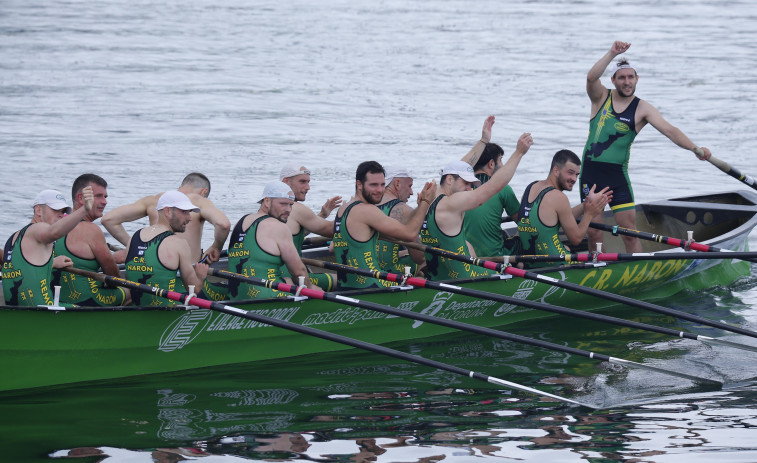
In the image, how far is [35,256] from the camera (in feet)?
36.8

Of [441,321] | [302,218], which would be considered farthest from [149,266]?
[441,321]

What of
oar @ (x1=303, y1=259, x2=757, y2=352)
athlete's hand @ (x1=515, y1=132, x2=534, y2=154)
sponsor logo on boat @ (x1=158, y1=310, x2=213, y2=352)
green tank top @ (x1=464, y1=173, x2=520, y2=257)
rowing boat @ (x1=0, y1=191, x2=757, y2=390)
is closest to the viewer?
rowing boat @ (x1=0, y1=191, x2=757, y2=390)

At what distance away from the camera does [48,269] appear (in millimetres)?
11352

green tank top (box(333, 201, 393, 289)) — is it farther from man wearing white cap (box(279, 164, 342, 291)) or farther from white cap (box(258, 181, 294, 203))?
white cap (box(258, 181, 294, 203))

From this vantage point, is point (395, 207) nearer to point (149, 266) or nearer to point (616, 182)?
point (149, 266)

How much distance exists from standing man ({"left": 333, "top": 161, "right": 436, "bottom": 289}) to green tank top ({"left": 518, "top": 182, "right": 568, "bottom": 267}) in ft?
4.84

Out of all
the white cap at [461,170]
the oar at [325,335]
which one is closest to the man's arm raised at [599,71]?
the white cap at [461,170]

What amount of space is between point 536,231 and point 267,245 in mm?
3533

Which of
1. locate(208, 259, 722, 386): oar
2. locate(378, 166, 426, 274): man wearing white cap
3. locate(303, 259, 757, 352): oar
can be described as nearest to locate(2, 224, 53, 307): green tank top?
locate(208, 259, 722, 386): oar

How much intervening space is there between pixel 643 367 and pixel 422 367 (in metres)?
2.45

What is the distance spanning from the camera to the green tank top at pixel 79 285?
12039 millimetres

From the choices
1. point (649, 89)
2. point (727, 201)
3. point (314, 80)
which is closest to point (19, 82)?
point (314, 80)

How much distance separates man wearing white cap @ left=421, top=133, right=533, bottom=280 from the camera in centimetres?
1292

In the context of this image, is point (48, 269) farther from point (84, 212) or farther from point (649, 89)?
point (649, 89)
